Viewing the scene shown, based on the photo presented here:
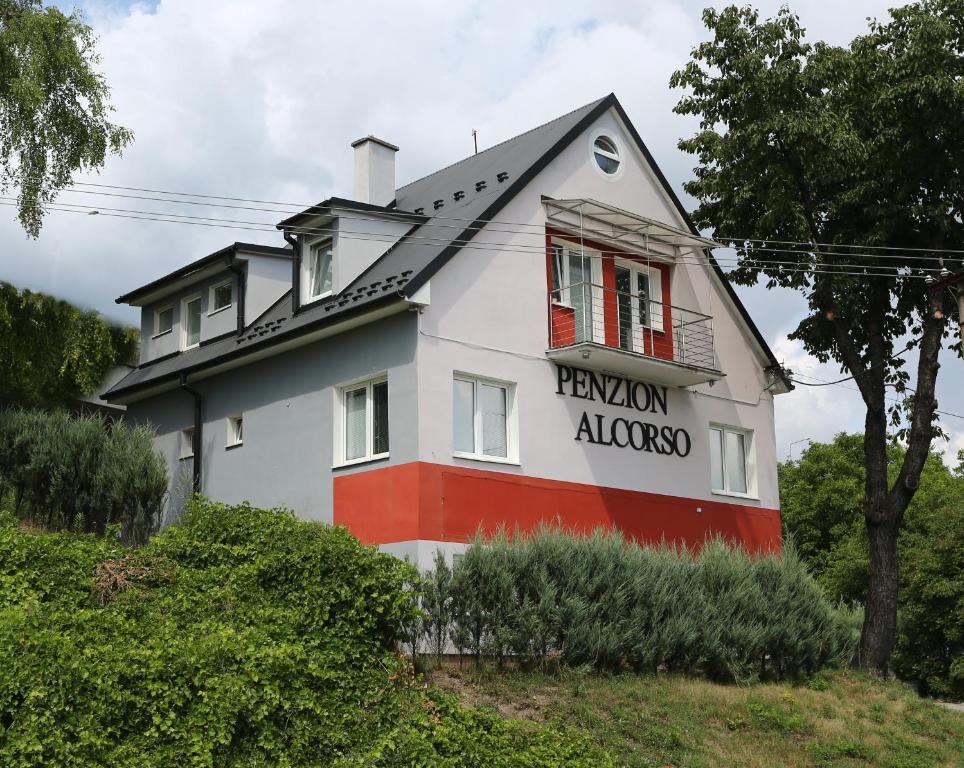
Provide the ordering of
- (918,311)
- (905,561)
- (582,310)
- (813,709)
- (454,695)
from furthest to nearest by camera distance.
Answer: (905,561)
(918,311)
(582,310)
(813,709)
(454,695)

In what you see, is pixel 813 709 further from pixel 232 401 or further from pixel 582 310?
pixel 232 401

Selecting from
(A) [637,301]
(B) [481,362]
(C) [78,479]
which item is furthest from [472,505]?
(C) [78,479]

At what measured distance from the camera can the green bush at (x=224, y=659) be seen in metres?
10.6

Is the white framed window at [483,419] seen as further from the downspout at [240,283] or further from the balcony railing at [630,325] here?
the downspout at [240,283]

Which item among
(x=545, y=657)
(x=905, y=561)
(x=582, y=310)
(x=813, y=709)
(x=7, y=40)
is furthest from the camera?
(x=905, y=561)

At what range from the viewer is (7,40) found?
19312mm

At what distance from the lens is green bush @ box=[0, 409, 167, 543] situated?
20797 mm

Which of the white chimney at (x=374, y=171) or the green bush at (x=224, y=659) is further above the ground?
the white chimney at (x=374, y=171)

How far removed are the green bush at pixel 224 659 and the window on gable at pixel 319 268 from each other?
284 inches

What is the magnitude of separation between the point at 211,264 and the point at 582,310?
25.4 feet

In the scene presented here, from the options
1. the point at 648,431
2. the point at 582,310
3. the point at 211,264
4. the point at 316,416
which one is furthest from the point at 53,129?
the point at 648,431

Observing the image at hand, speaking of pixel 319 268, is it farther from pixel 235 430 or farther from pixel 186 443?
pixel 186 443

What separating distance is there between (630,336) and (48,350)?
12357mm

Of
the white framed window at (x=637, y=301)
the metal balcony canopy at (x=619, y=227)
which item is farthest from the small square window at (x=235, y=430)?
the white framed window at (x=637, y=301)
